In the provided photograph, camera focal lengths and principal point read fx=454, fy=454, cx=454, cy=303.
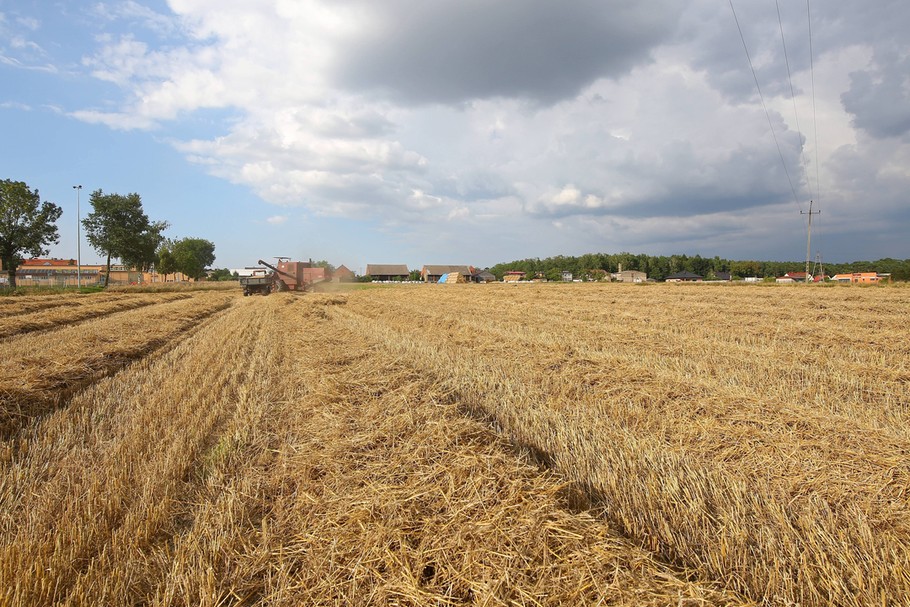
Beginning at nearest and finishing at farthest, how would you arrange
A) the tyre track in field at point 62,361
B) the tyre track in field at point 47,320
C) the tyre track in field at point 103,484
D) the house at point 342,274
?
the tyre track in field at point 103,484 → the tyre track in field at point 62,361 → the tyre track in field at point 47,320 → the house at point 342,274

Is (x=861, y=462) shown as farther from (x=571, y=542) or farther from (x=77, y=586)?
(x=77, y=586)

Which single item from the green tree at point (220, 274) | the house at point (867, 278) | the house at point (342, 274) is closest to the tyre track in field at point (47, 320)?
the house at point (342, 274)

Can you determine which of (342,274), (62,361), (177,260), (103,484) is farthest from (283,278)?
(177,260)

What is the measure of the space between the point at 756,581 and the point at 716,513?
2.35 feet

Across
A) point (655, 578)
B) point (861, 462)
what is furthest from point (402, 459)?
point (861, 462)

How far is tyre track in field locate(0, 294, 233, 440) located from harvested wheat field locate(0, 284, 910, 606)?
6cm

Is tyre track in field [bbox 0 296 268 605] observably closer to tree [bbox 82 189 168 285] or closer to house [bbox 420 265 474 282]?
tree [bbox 82 189 168 285]

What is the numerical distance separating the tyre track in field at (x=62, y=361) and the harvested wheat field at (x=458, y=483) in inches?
2.5

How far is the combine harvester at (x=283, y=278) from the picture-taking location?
3884 cm

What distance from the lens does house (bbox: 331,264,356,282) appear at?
48300 mm

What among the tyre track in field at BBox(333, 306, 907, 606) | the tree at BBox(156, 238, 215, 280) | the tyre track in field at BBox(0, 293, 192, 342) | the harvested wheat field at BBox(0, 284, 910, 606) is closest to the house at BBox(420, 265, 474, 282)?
the tree at BBox(156, 238, 215, 280)

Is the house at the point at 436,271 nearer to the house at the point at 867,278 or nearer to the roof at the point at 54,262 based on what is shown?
the house at the point at 867,278

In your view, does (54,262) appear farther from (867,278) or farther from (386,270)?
(867,278)

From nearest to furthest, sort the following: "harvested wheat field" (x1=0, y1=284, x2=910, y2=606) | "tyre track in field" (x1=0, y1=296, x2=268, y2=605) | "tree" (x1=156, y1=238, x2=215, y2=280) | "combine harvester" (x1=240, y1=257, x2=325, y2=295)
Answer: "harvested wheat field" (x1=0, y1=284, x2=910, y2=606) < "tyre track in field" (x1=0, y1=296, x2=268, y2=605) < "combine harvester" (x1=240, y1=257, x2=325, y2=295) < "tree" (x1=156, y1=238, x2=215, y2=280)
